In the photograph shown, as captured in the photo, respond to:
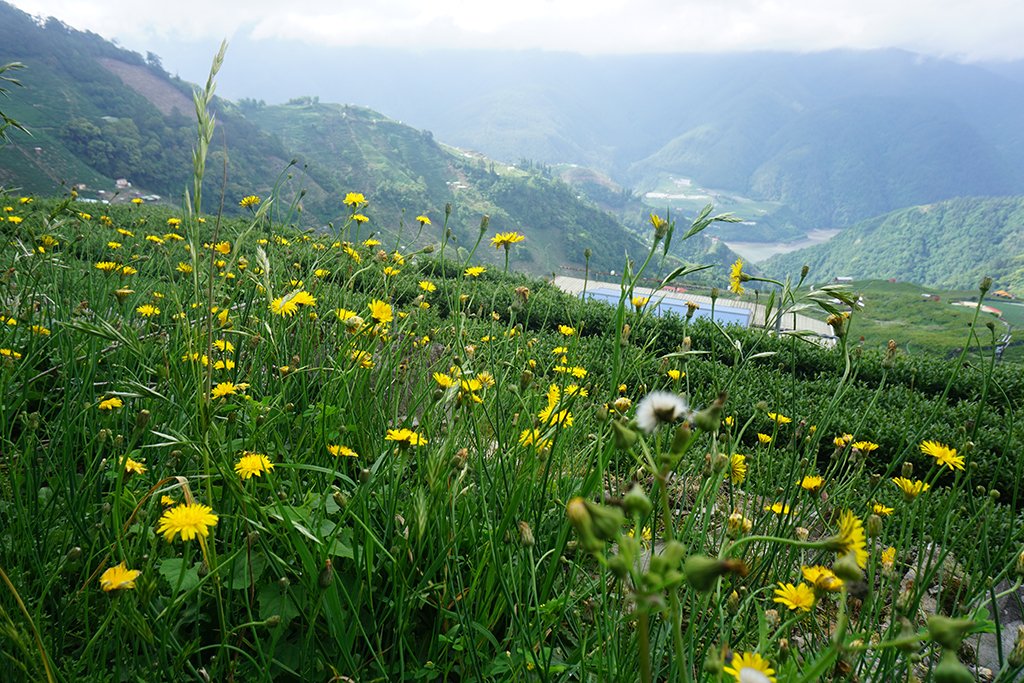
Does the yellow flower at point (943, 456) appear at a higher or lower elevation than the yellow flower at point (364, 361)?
higher

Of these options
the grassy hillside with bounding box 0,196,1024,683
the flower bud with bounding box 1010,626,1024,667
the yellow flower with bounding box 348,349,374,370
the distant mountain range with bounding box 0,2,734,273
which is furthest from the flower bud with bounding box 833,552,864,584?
the distant mountain range with bounding box 0,2,734,273

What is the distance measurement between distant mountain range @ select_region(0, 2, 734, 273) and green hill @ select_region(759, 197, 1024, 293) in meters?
20.8

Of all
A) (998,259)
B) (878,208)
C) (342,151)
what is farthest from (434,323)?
(878,208)

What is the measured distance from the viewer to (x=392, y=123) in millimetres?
89938

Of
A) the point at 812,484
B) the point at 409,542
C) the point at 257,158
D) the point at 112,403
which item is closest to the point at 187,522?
the point at 409,542

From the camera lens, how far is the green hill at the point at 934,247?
3219 inches

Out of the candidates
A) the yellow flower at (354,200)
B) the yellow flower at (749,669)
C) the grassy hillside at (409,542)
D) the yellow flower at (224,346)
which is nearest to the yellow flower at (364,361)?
the grassy hillside at (409,542)

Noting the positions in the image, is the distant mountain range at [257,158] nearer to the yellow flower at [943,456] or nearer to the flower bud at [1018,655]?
the yellow flower at [943,456]

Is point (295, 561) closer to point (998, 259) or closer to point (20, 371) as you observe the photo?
point (20, 371)

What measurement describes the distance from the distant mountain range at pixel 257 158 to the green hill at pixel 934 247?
2076 cm

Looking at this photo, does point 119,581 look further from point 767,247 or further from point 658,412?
point 767,247

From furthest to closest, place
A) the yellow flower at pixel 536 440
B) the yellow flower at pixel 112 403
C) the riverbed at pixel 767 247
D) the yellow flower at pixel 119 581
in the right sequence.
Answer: the riverbed at pixel 767 247 < the yellow flower at pixel 536 440 < the yellow flower at pixel 112 403 < the yellow flower at pixel 119 581

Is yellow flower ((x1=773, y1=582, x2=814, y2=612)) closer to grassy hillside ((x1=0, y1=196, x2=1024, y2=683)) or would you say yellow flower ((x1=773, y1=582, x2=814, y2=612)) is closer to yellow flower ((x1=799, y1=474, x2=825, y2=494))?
grassy hillside ((x1=0, y1=196, x2=1024, y2=683))

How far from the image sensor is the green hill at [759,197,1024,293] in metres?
81.8
